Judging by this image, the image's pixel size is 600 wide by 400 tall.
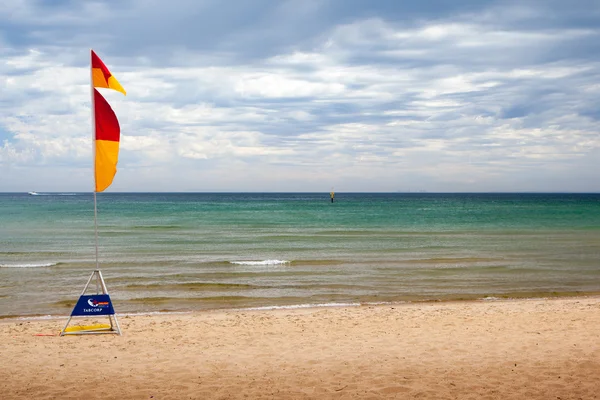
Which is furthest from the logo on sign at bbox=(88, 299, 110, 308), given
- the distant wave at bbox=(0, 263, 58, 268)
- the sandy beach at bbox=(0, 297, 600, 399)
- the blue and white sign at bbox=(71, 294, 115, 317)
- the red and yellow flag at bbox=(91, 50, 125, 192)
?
the distant wave at bbox=(0, 263, 58, 268)

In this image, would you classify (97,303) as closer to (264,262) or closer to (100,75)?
(100,75)

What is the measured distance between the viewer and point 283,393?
7.40 metres

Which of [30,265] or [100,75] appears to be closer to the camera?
[100,75]

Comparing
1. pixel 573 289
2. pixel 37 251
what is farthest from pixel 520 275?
pixel 37 251

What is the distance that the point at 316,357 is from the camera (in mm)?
9156

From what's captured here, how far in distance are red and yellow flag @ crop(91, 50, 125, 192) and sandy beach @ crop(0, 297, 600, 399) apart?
305cm

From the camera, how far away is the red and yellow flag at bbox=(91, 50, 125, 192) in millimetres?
9891

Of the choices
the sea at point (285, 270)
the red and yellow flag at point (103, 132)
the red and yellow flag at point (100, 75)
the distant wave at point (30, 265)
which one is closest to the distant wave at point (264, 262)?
the sea at point (285, 270)

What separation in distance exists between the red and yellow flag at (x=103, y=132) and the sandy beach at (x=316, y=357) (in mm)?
3052

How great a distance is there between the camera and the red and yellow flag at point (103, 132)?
32.4 feet

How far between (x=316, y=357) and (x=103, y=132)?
5344mm

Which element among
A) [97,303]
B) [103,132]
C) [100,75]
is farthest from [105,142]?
[97,303]

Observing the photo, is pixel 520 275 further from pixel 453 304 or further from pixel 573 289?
pixel 453 304

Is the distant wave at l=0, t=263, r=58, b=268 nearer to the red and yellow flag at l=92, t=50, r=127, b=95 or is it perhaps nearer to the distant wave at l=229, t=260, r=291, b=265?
the distant wave at l=229, t=260, r=291, b=265
